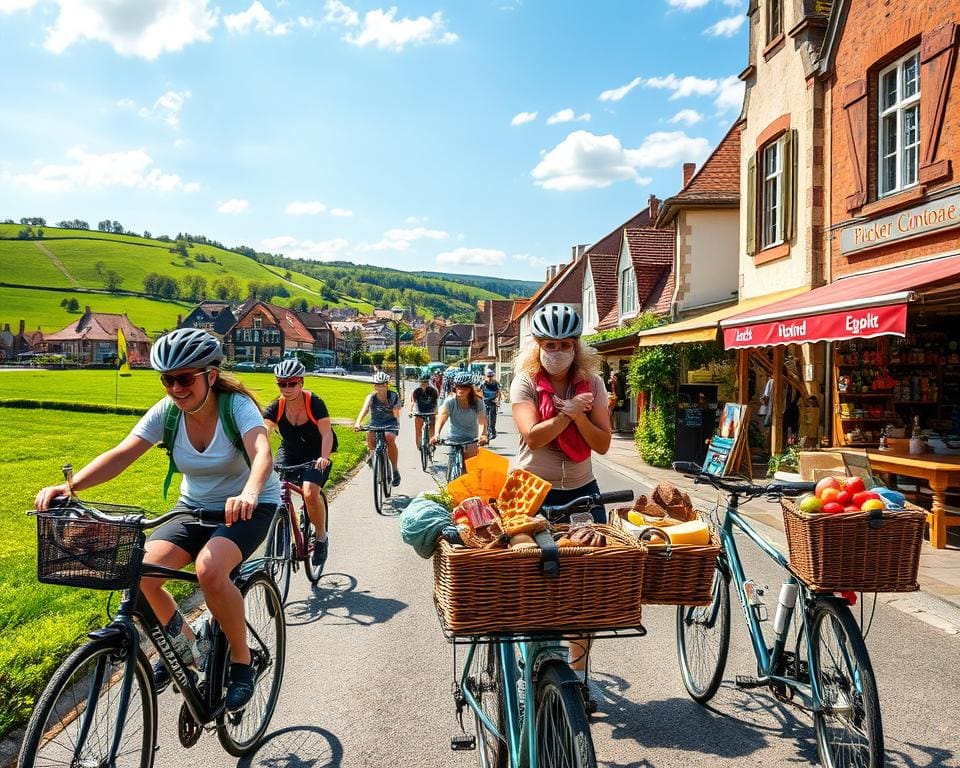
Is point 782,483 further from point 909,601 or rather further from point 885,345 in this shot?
point 885,345

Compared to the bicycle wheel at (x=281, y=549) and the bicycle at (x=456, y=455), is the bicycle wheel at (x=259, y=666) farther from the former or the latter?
the bicycle at (x=456, y=455)

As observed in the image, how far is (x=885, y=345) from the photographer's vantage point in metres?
12.0

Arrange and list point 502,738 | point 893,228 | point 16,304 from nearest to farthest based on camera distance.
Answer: point 502,738 → point 893,228 → point 16,304

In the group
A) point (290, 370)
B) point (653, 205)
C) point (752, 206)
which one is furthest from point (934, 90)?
point (653, 205)

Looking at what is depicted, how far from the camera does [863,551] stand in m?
3.21

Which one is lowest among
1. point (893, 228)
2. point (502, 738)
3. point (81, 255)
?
point (502, 738)

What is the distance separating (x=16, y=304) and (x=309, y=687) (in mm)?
155459

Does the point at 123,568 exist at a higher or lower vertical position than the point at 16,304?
lower

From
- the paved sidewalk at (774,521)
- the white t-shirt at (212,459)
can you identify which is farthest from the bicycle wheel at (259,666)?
the paved sidewalk at (774,521)

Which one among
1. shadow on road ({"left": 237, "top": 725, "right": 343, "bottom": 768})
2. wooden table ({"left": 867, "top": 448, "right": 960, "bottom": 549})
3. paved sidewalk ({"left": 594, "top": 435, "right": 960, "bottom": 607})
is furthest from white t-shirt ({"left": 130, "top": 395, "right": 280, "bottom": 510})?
Answer: wooden table ({"left": 867, "top": 448, "right": 960, "bottom": 549})

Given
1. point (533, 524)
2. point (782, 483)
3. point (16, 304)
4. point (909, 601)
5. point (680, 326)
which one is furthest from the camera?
point (16, 304)

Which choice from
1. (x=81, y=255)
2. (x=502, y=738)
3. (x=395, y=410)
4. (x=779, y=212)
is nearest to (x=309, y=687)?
(x=502, y=738)

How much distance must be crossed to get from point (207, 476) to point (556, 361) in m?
1.81

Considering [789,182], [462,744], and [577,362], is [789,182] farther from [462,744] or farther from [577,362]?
[462,744]
